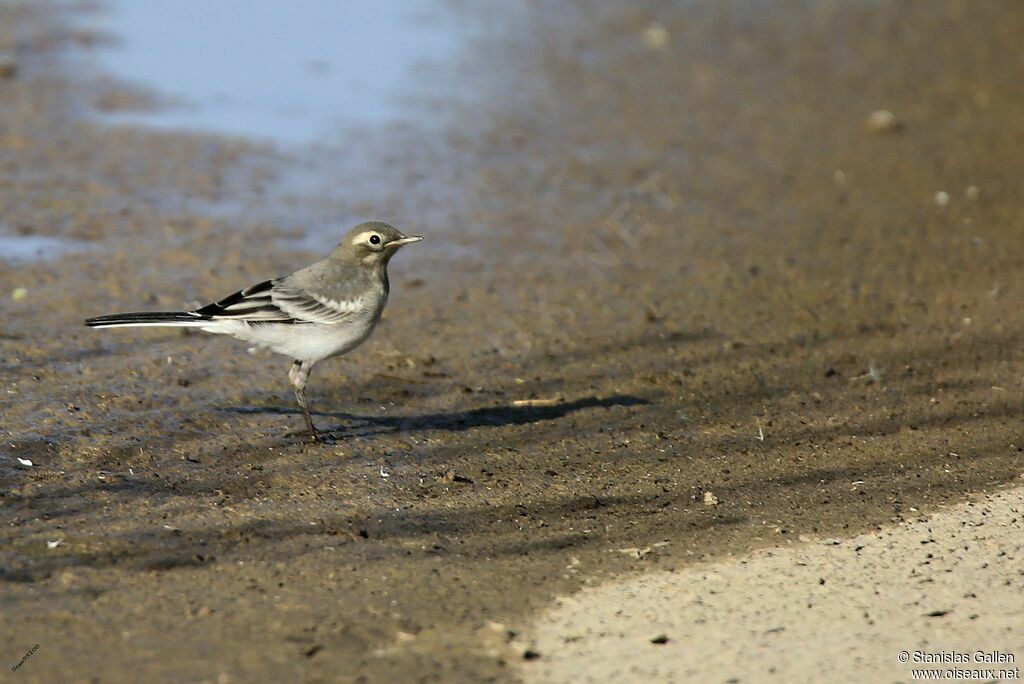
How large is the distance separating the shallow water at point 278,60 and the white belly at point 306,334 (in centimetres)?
523

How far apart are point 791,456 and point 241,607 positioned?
3117 mm

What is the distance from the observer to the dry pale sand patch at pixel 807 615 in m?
4.86

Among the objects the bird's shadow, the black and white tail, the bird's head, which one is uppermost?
the bird's head

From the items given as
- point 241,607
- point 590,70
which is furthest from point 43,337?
point 590,70

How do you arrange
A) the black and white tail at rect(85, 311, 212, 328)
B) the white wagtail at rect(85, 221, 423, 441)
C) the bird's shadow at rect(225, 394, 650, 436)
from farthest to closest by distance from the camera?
the bird's shadow at rect(225, 394, 650, 436) → the white wagtail at rect(85, 221, 423, 441) → the black and white tail at rect(85, 311, 212, 328)

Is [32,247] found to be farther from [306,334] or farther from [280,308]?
[306,334]

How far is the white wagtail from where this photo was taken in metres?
7.09

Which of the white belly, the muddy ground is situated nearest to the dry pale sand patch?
the muddy ground

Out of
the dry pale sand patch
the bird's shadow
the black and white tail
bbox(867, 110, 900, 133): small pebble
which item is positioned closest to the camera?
the dry pale sand patch

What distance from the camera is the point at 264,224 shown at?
10.2 m

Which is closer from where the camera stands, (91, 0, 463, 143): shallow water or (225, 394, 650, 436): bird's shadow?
(225, 394, 650, 436): bird's shadow

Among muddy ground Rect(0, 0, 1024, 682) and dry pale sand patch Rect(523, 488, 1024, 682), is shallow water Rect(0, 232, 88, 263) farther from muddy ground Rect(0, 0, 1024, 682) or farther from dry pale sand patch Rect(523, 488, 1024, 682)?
dry pale sand patch Rect(523, 488, 1024, 682)

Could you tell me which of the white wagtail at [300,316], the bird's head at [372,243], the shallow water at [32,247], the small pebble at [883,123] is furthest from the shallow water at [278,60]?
the white wagtail at [300,316]

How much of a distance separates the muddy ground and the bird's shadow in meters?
0.03
